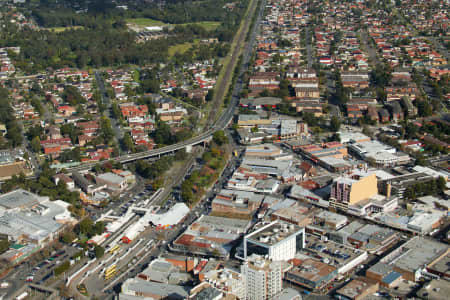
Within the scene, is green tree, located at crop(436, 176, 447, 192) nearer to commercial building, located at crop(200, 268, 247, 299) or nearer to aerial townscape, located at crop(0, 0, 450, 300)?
aerial townscape, located at crop(0, 0, 450, 300)

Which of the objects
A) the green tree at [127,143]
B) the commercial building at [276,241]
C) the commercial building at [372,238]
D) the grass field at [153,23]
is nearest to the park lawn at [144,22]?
the grass field at [153,23]

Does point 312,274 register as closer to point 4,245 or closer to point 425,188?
point 425,188

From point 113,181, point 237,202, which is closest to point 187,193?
point 237,202

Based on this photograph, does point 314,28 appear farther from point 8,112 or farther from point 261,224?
point 261,224

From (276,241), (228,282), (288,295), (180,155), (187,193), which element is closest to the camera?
(228,282)

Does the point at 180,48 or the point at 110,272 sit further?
the point at 180,48

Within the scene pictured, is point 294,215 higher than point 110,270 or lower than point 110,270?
higher

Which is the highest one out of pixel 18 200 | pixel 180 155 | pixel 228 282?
pixel 180 155
